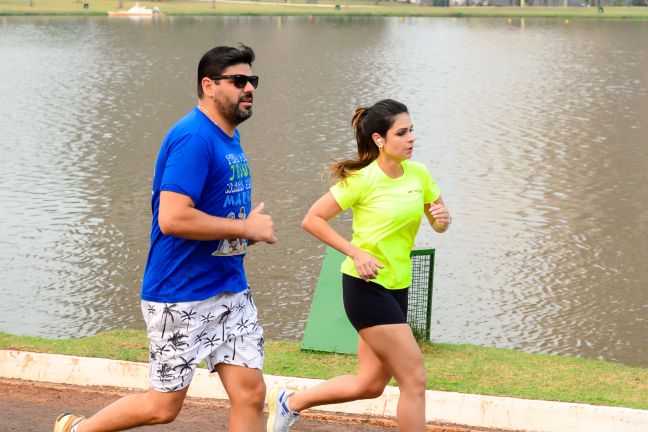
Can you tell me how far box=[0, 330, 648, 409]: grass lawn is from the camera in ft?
22.7

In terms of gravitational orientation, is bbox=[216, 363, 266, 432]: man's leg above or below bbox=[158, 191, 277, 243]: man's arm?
below

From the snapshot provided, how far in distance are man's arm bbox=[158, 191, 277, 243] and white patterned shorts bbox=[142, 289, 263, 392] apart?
342 millimetres

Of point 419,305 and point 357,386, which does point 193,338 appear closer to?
point 357,386

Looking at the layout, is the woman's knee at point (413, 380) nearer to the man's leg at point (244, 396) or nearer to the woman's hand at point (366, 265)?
the woman's hand at point (366, 265)

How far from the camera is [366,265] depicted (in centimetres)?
525

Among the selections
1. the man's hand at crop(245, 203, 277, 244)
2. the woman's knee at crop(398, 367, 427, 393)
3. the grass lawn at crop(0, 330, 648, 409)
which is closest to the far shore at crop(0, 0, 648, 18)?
the grass lawn at crop(0, 330, 648, 409)

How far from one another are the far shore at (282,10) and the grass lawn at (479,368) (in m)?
65.4

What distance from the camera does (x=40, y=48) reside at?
4528 centimetres

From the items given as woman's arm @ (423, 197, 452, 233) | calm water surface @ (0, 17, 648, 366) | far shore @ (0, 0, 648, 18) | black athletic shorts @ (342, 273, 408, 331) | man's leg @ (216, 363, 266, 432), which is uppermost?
woman's arm @ (423, 197, 452, 233)

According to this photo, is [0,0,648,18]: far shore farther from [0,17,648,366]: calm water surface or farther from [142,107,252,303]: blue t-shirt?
[142,107,252,303]: blue t-shirt

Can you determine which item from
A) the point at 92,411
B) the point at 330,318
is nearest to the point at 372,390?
the point at 92,411

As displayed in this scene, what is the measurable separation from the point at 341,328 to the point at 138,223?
807cm

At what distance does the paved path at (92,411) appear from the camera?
251 inches

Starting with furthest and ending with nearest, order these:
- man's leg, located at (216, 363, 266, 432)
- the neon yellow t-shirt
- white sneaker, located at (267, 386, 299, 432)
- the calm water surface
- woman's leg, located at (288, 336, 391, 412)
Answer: the calm water surface, white sneaker, located at (267, 386, 299, 432), woman's leg, located at (288, 336, 391, 412), the neon yellow t-shirt, man's leg, located at (216, 363, 266, 432)
